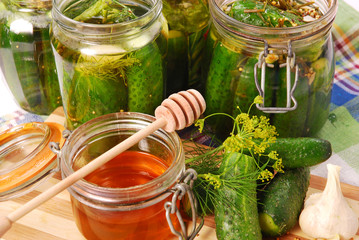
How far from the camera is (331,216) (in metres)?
1.16

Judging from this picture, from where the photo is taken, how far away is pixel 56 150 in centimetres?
117

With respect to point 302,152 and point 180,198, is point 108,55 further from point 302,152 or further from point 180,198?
point 302,152

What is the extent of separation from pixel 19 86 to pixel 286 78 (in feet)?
2.84

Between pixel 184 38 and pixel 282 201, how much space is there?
0.59 m

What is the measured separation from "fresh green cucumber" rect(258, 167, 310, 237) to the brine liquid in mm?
231

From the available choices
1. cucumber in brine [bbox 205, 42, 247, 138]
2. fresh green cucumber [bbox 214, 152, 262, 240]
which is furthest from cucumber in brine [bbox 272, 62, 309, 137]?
fresh green cucumber [bbox 214, 152, 262, 240]

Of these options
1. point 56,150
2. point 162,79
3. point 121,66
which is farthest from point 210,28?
point 56,150

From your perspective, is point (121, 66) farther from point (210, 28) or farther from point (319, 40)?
point (319, 40)

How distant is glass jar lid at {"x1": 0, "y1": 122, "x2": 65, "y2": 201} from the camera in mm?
1279

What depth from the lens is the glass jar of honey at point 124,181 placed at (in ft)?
3.42

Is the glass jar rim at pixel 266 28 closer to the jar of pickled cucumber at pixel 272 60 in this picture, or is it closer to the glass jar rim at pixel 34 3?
the jar of pickled cucumber at pixel 272 60

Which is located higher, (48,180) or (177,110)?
(177,110)

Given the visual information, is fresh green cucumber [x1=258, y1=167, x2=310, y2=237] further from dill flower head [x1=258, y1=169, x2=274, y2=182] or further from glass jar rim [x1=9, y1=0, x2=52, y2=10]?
glass jar rim [x1=9, y1=0, x2=52, y2=10]

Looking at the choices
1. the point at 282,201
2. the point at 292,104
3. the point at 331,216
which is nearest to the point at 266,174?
the point at 282,201
